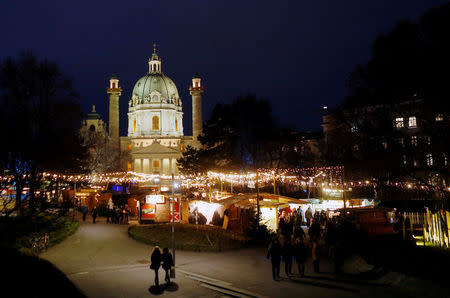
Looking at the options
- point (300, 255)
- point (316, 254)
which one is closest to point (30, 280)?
point (300, 255)

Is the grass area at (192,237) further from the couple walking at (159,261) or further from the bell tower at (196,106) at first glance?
the bell tower at (196,106)

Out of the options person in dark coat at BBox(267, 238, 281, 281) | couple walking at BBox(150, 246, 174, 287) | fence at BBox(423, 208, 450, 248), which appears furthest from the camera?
fence at BBox(423, 208, 450, 248)

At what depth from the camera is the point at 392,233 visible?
65.1 ft

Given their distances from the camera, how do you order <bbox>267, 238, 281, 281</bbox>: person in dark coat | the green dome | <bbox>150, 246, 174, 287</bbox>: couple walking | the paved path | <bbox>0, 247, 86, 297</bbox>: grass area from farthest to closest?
the green dome < <bbox>267, 238, 281, 281</bbox>: person in dark coat < <bbox>150, 246, 174, 287</bbox>: couple walking < the paved path < <bbox>0, 247, 86, 297</bbox>: grass area

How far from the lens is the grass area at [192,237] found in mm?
20275

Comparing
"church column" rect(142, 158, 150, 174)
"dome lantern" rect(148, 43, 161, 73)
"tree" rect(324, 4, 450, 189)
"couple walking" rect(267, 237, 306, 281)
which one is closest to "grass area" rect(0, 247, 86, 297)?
"couple walking" rect(267, 237, 306, 281)

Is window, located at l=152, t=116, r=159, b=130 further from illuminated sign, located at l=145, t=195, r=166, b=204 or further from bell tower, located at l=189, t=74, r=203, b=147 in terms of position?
illuminated sign, located at l=145, t=195, r=166, b=204

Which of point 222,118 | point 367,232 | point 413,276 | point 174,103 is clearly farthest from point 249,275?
point 174,103

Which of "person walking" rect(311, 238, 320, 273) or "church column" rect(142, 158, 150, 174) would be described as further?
"church column" rect(142, 158, 150, 174)

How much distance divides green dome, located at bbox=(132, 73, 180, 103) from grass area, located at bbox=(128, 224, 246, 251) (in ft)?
288

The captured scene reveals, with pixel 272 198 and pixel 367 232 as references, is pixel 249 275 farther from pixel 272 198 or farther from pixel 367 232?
pixel 272 198

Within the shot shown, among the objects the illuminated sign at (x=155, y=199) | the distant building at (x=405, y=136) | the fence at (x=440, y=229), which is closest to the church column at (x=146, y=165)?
the illuminated sign at (x=155, y=199)

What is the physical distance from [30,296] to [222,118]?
45010 millimetres

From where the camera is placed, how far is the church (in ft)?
328
